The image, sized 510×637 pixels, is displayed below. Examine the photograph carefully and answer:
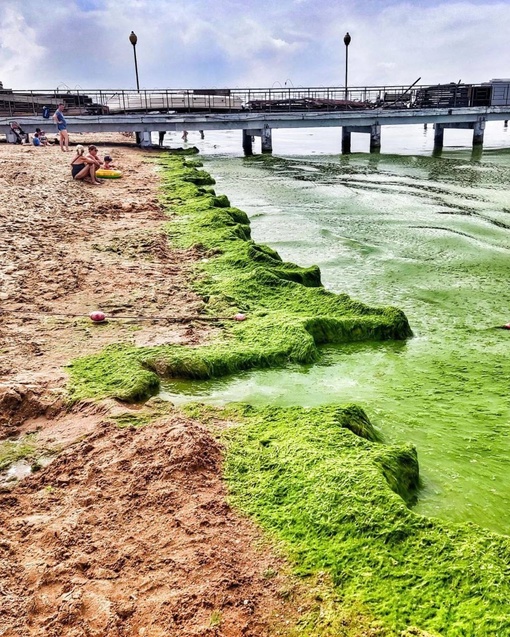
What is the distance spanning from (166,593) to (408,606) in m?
1.12

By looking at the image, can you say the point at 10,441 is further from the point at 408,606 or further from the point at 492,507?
the point at 492,507

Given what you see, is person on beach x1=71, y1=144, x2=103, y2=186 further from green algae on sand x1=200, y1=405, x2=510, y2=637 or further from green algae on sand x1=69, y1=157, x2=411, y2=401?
green algae on sand x1=200, y1=405, x2=510, y2=637

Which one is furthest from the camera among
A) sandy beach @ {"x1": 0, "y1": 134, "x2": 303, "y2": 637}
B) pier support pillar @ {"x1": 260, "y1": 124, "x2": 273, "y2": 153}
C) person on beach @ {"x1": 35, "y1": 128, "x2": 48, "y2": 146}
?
pier support pillar @ {"x1": 260, "y1": 124, "x2": 273, "y2": 153}

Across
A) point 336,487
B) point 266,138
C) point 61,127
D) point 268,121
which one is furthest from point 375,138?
point 336,487

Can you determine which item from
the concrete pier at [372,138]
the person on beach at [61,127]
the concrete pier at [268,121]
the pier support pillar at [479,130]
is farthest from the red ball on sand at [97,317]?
A: the pier support pillar at [479,130]

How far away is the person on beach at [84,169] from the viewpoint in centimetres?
1622

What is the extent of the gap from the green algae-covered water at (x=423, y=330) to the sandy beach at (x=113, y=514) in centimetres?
104

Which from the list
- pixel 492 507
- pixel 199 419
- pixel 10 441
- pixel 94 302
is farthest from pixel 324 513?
pixel 94 302

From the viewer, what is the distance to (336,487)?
10.9 feet

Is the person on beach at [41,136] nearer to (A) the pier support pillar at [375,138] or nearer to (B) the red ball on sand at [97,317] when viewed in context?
(A) the pier support pillar at [375,138]

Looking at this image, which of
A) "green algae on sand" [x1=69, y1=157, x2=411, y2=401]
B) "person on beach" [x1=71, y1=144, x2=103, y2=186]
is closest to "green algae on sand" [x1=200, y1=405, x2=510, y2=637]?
"green algae on sand" [x1=69, y1=157, x2=411, y2=401]

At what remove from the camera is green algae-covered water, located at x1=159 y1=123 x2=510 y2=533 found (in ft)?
13.9

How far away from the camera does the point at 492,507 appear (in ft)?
12.0

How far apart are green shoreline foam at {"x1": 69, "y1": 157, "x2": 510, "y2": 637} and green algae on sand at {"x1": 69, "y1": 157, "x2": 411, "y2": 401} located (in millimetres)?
18
